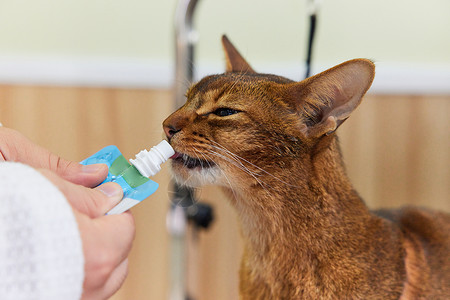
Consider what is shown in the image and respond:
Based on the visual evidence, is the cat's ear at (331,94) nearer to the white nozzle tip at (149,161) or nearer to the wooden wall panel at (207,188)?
the white nozzle tip at (149,161)

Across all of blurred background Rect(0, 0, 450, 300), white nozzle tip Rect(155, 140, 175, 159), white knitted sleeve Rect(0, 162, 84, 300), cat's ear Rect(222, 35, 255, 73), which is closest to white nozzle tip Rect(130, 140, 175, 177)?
white nozzle tip Rect(155, 140, 175, 159)

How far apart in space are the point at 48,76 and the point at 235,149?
837 millimetres

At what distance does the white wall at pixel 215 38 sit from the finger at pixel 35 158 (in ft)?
1.91

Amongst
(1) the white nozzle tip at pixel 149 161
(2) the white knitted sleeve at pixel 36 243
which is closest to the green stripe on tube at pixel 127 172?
(1) the white nozzle tip at pixel 149 161

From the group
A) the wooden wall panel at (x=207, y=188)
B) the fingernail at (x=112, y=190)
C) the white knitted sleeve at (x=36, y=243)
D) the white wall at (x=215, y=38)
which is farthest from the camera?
the wooden wall panel at (x=207, y=188)

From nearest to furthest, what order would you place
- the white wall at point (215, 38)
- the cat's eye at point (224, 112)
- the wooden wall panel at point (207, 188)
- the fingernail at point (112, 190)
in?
the fingernail at point (112, 190) → the cat's eye at point (224, 112) → the white wall at point (215, 38) → the wooden wall panel at point (207, 188)

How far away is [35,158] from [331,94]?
0.34 meters

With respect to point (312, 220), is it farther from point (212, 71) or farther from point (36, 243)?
point (212, 71)

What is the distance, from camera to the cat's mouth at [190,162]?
1.66 feet

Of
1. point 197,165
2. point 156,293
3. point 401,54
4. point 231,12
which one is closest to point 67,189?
point 197,165

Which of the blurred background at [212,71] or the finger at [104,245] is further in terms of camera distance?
the blurred background at [212,71]

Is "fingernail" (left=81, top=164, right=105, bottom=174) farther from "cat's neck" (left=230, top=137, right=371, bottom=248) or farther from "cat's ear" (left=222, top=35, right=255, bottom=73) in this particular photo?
"cat's ear" (left=222, top=35, right=255, bottom=73)

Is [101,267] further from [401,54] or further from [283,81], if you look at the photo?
[401,54]

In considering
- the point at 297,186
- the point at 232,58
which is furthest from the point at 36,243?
Result: the point at 232,58
